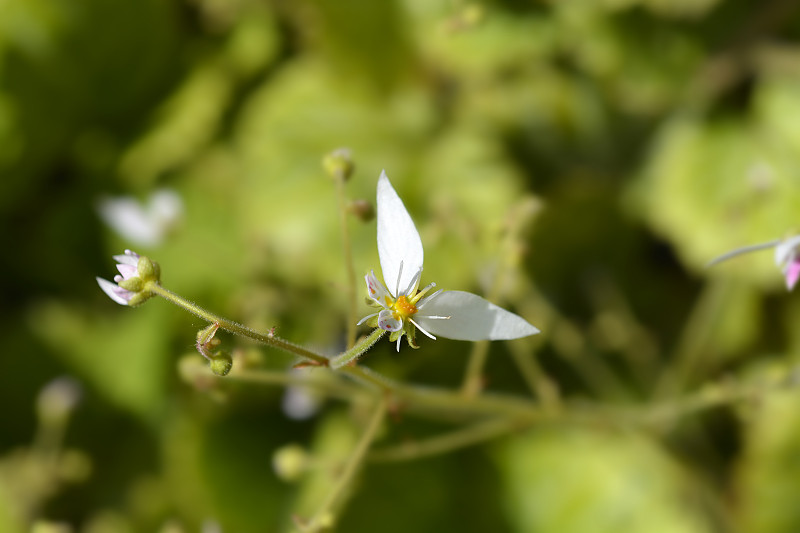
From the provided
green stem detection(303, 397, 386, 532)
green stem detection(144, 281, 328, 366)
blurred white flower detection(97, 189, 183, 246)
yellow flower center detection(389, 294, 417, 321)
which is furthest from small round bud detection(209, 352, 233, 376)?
blurred white flower detection(97, 189, 183, 246)

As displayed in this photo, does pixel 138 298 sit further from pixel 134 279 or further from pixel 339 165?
pixel 339 165

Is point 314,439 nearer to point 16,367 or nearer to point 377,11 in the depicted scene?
point 16,367

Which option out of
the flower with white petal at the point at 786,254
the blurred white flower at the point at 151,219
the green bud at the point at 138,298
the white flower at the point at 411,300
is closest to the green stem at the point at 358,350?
the white flower at the point at 411,300

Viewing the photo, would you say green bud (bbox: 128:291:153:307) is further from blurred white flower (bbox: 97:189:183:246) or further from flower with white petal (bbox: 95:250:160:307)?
blurred white flower (bbox: 97:189:183:246)

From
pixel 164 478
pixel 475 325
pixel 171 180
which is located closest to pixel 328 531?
pixel 475 325

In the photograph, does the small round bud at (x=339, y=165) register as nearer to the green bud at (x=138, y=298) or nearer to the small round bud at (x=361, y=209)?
the small round bud at (x=361, y=209)
